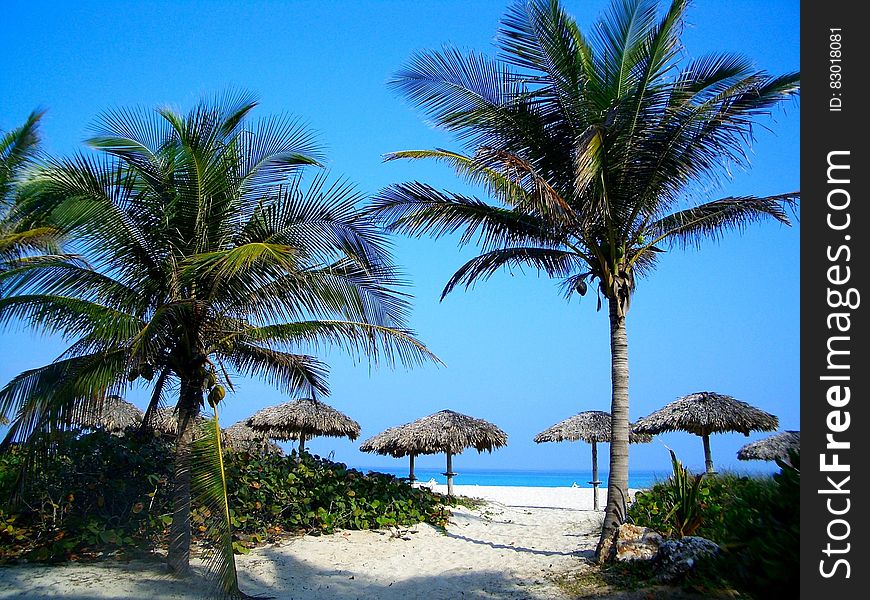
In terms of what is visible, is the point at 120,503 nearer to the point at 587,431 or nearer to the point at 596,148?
the point at 596,148

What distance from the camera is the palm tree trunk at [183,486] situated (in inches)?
308

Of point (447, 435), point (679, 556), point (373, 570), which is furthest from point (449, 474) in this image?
point (679, 556)

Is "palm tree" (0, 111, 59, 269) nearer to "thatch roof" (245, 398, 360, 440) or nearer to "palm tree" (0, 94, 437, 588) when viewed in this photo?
"palm tree" (0, 94, 437, 588)

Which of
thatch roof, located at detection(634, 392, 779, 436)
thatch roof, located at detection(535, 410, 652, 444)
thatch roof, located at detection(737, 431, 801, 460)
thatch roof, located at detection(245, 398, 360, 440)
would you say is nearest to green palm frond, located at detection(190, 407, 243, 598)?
thatch roof, located at detection(245, 398, 360, 440)

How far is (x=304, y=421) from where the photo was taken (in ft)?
60.7

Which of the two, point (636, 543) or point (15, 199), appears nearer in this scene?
point (636, 543)

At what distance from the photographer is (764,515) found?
13.3 ft

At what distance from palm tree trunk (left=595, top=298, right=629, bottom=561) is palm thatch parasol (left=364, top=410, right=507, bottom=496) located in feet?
27.2

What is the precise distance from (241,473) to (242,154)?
516 cm

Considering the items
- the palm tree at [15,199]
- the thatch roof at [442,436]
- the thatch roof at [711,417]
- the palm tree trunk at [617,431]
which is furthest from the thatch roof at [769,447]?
the palm tree at [15,199]

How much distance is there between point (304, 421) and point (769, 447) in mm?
13542

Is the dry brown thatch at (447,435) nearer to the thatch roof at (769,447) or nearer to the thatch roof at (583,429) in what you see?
the thatch roof at (583,429)

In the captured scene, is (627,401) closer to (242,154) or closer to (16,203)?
(242,154)

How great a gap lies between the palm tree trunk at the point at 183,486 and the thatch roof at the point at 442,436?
964cm
